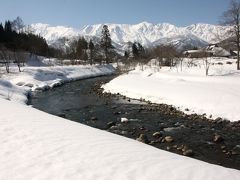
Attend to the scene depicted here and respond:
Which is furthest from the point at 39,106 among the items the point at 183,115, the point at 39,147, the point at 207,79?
the point at 39,147

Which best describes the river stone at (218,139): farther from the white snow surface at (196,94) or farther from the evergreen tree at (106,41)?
the evergreen tree at (106,41)

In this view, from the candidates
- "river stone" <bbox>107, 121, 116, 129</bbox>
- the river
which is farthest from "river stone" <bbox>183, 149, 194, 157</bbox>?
"river stone" <bbox>107, 121, 116, 129</bbox>

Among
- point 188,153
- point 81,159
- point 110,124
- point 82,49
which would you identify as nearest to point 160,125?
point 110,124

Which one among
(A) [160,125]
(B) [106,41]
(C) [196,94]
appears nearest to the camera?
(A) [160,125]

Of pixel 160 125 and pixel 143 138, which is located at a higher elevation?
pixel 143 138

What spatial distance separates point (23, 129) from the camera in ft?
37.1

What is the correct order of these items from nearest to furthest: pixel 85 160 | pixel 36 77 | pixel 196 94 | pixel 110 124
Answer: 1. pixel 85 160
2. pixel 110 124
3. pixel 196 94
4. pixel 36 77

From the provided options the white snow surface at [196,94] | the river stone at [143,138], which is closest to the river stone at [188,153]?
the river stone at [143,138]

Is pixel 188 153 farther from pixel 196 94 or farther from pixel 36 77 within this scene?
pixel 36 77

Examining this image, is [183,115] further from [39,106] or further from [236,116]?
[39,106]

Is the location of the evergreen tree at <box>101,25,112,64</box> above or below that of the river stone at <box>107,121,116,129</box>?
above

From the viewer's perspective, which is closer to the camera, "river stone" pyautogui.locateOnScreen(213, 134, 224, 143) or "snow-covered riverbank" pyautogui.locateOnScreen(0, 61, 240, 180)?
"snow-covered riverbank" pyautogui.locateOnScreen(0, 61, 240, 180)

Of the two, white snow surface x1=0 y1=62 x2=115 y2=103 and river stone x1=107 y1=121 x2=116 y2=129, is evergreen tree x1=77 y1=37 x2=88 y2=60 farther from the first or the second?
river stone x1=107 y1=121 x2=116 y2=129

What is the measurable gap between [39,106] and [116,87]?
426 inches
